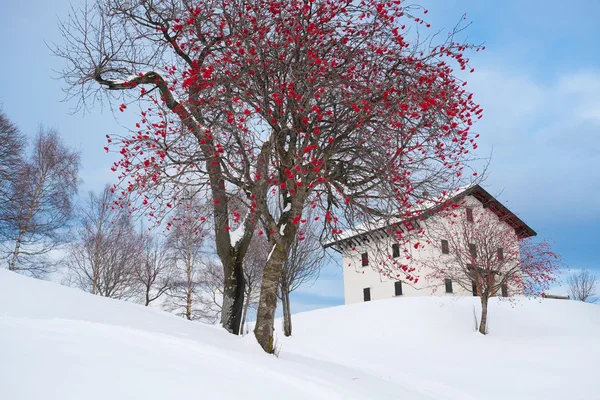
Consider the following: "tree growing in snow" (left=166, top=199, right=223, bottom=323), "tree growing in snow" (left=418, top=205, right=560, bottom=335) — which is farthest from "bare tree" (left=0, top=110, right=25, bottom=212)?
"tree growing in snow" (left=418, top=205, right=560, bottom=335)

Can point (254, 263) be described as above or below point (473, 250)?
below

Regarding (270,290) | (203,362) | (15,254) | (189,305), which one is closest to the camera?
(203,362)

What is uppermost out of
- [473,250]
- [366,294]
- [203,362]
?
[473,250]

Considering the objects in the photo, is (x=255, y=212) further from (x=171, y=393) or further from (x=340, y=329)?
(x=340, y=329)

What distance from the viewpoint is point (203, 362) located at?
16.9 feet

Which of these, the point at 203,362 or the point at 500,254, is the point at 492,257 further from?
the point at 203,362

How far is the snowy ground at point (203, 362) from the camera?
3816 mm

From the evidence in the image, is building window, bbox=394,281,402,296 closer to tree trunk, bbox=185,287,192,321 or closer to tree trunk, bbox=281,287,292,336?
tree trunk, bbox=281,287,292,336

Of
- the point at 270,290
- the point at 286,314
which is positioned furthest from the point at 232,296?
the point at 286,314

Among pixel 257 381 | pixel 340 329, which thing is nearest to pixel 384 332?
pixel 340 329

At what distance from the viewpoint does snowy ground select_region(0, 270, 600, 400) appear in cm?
382

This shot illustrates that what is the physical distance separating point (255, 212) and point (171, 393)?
4.84 metres

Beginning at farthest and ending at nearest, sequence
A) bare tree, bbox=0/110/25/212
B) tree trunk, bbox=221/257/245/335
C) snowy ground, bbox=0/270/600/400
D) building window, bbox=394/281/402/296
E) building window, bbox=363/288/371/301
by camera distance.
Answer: building window, bbox=363/288/371/301
building window, bbox=394/281/402/296
bare tree, bbox=0/110/25/212
tree trunk, bbox=221/257/245/335
snowy ground, bbox=0/270/600/400

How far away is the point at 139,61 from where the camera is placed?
10.1 m
